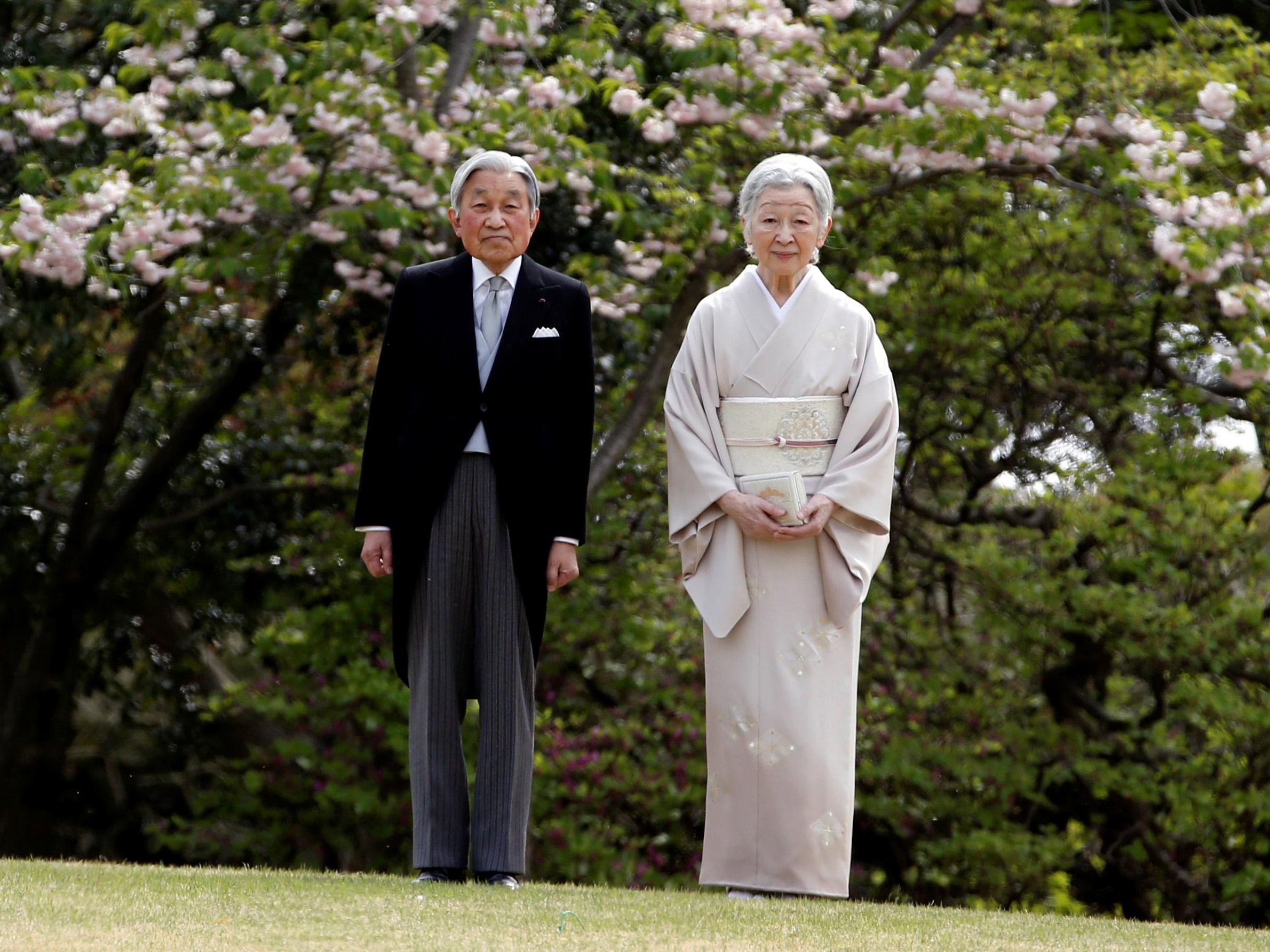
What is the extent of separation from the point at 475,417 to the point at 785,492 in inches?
30.9

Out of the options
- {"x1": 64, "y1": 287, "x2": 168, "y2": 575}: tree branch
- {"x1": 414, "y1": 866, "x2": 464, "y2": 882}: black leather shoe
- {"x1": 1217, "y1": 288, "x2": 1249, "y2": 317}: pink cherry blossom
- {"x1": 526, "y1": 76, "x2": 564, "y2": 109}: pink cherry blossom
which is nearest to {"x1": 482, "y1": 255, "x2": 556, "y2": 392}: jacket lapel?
{"x1": 414, "y1": 866, "x2": 464, "y2": 882}: black leather shoe

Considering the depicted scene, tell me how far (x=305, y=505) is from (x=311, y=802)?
154cm

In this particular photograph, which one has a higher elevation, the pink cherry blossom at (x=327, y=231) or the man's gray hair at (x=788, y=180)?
the pink cherry blossom at (x=327, y=231)

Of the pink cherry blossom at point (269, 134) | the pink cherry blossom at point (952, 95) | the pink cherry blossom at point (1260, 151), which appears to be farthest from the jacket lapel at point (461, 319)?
the pink cherry blossom at point (1260, 151)

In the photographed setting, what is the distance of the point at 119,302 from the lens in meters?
7.71

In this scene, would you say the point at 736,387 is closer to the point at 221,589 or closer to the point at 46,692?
the point at 221,589

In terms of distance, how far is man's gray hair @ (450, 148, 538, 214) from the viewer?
13.3 feet

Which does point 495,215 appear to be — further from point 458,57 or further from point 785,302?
point 458,57

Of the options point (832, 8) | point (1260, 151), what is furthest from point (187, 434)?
point (1260, 151)

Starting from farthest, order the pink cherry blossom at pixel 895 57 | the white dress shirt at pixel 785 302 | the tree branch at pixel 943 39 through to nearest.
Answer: the tree branch at pixel 943 39 < the pink cherry blossom at pixel 895 57 < the white dress shirt at pixel 785 302

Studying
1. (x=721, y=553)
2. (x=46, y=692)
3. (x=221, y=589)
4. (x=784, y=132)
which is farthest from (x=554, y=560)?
(x=46, y=692)

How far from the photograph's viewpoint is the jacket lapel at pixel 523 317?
159 inches

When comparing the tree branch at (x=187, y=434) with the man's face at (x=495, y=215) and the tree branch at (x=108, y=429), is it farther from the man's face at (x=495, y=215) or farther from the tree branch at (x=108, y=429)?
the man's face at (x=495, y=215)

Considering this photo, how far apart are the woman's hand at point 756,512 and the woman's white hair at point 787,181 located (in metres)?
0.67
